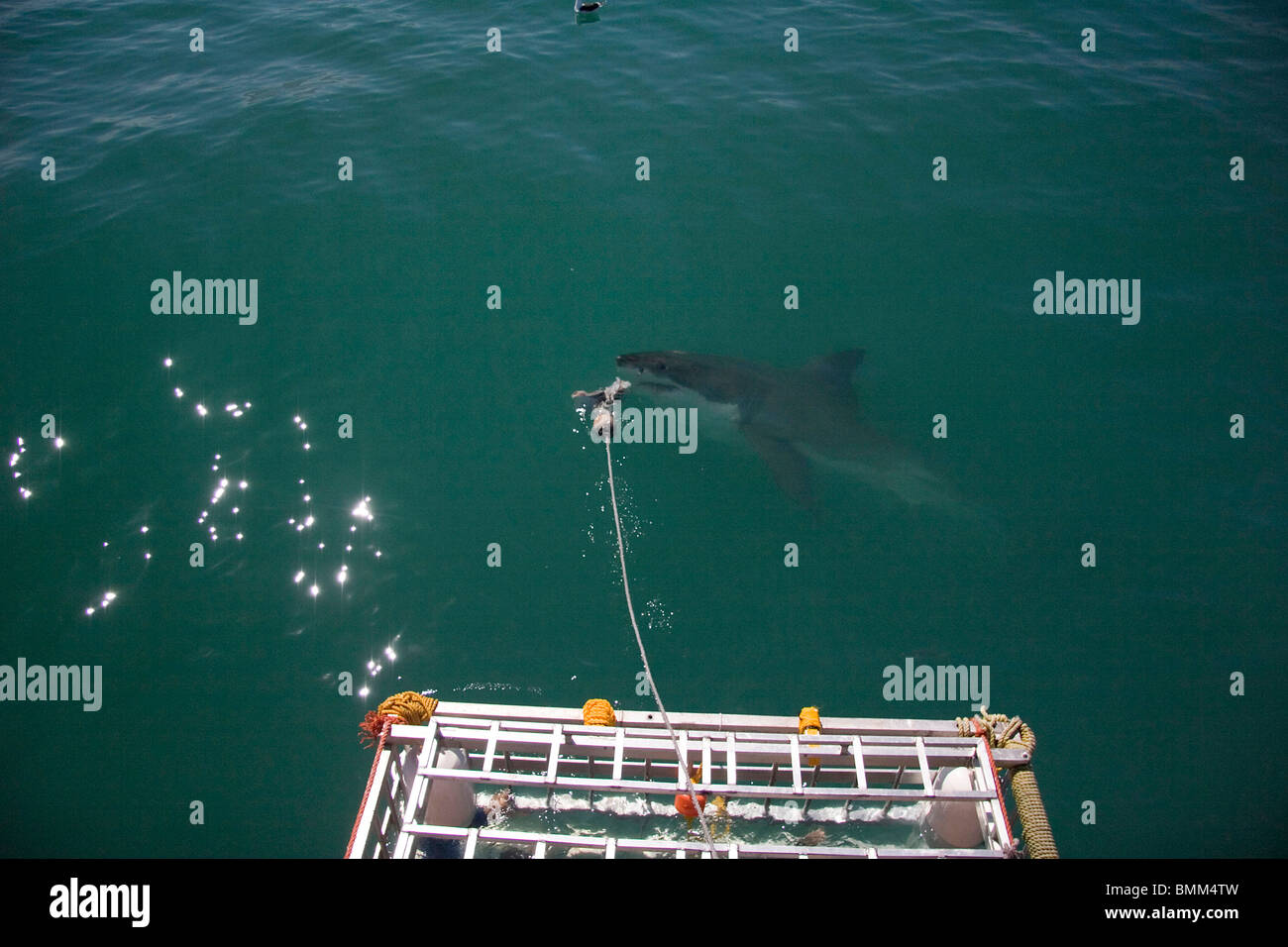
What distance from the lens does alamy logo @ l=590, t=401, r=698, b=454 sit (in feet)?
49.5

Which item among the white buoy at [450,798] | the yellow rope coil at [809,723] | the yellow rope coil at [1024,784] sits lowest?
the white buoy at [450,798]

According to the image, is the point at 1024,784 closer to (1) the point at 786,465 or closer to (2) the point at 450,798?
(2) the point at 450,798

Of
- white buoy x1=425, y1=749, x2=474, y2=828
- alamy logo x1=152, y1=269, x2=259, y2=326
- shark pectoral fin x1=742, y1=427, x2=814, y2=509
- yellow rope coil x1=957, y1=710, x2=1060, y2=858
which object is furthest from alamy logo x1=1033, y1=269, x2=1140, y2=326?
alamy logo x1=152, y1=269, x2=259, y2=326

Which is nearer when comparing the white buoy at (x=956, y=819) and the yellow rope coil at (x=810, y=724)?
the white buoy at (x=956, y=819)

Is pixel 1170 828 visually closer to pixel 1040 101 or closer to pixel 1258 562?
pixel 1258 562

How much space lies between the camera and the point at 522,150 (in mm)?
20688

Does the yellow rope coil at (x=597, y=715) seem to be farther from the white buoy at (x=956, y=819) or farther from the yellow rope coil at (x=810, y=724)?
the white buoy at (x=956, y=819)

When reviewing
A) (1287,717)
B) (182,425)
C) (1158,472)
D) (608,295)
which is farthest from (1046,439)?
(182,425)

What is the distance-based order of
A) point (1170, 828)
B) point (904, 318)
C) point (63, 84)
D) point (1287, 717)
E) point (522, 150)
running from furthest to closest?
1. point (63, 84)
2. point (522, 150)
3. point (904, 318)
4. point (1287, 717)
5. point (1170, 828)

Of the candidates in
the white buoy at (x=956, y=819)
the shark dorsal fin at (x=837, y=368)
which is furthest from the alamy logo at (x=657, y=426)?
the white buoy at (x=956, y=819)

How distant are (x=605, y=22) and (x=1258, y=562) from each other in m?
22.6

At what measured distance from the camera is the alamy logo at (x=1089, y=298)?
55.7 ft
